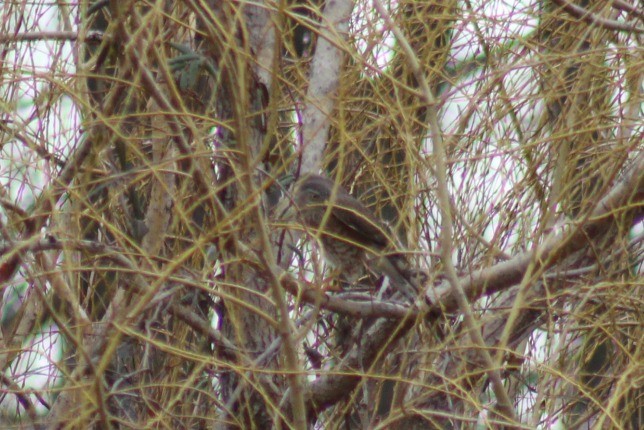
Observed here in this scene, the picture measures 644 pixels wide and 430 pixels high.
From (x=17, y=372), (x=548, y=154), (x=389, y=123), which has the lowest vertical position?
(x=17, y=372)

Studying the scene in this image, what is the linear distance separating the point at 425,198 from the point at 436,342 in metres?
0.78

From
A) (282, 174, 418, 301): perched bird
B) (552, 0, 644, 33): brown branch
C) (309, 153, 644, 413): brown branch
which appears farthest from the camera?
(282, 174, 418, 301): perched bird

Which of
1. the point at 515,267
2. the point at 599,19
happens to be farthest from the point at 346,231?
the point at 599,19

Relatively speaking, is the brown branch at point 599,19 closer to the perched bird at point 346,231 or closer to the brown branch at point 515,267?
the brown branch at point 515,267

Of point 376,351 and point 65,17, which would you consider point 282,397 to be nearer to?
point 376,351

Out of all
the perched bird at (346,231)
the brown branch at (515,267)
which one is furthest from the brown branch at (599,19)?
the perched bird at (346,231)

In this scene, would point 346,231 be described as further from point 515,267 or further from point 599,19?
point 599,19

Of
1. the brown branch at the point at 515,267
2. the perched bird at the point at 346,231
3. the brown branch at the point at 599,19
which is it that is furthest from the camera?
the perched bird at the point at 346,231

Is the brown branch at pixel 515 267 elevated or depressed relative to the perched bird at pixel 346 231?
depressed

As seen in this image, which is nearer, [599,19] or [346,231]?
[599,19]

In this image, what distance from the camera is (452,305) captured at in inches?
165

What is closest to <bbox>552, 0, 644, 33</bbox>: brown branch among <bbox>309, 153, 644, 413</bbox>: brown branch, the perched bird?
<bbox>309, 153, 644, 413</bbox>: brown branch

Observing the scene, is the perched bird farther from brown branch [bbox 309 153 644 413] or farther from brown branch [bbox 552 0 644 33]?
brown branch [bbox 552 0 644 33]

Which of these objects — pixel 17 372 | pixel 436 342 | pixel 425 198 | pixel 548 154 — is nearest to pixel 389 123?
pixel 425 198
